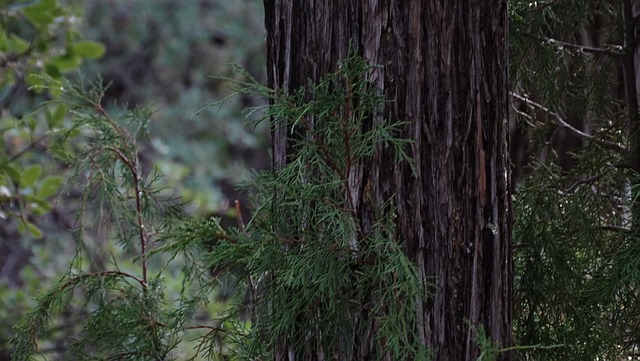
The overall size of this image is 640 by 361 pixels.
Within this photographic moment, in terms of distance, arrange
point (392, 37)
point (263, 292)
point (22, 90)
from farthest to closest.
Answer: point (22, 90), point (263, 292), point (392, 37)

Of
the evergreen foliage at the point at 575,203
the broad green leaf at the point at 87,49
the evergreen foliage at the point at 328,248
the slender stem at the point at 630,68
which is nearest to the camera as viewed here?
the evergreen foliage at the point at 328,248

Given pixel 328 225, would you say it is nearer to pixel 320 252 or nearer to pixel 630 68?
pixel 320 252

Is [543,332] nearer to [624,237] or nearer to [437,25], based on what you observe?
[624,237]

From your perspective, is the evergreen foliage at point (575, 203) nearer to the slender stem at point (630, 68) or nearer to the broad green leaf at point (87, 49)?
the slender stem at point (630, 68)

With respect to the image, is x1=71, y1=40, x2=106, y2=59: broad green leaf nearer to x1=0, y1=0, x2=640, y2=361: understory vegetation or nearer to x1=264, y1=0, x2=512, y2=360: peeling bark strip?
x1=0, y1=0, x2=640, y2=361: understory vegetation

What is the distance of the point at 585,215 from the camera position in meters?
1.98

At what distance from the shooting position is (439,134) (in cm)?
152

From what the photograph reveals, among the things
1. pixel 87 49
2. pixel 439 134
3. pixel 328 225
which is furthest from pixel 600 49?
pixel 87 49

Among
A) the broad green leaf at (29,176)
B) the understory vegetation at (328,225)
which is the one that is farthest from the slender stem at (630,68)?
the broad green leaf at (29,176)

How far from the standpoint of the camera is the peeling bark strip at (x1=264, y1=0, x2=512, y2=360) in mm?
1509

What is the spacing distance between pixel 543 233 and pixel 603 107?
0.50m

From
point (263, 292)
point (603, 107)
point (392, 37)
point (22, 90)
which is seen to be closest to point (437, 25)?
point (392, 37)

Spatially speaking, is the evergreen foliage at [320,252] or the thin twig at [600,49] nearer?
the evergreen foliage at [320,252]

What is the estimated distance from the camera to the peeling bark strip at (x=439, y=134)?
1509 millimetres
